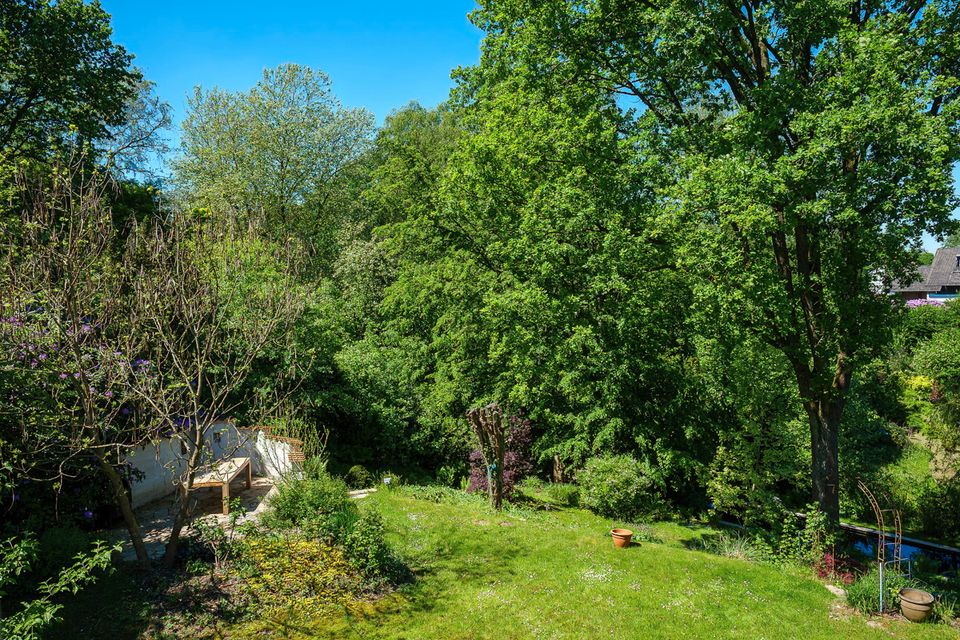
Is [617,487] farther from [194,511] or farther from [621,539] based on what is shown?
[194,511]

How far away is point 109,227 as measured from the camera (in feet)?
25.3

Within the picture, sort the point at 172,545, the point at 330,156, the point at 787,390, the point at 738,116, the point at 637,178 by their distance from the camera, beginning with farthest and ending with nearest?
the point at 330,156 → the point at 787,390 → the point at 637,178 → the point at 738,116 → the point at 172,545

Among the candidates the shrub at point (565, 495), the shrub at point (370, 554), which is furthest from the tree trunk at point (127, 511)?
the shrub at point (565, 495)

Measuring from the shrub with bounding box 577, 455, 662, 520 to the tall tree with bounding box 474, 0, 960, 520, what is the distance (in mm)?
3542

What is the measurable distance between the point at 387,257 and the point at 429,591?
17731 millimetres

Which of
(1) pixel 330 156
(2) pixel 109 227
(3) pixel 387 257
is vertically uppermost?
Answer: (1) pixel 330 156

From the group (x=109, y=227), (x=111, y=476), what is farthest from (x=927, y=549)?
(x=109, y=227)

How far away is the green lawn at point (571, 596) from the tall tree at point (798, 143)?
3345 millimetres

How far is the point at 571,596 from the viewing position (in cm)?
797

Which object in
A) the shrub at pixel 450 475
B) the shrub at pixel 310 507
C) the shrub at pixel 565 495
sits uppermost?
the shrub at pixel 310 507

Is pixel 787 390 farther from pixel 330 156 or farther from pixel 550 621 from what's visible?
pixel 330 156

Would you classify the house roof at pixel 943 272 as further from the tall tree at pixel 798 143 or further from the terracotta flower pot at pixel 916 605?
the terracotta flower pot at pixel 916 605

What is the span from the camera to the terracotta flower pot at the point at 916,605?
7.80 m

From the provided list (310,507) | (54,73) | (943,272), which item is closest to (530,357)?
(310,507)
